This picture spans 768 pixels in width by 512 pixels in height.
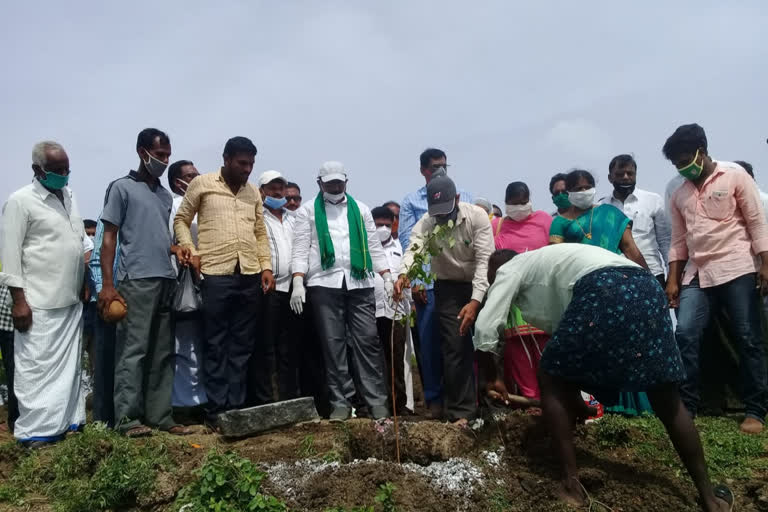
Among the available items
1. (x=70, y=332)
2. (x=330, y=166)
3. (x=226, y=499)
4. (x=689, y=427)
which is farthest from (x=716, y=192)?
(x=70, y=332)

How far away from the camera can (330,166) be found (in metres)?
5.70

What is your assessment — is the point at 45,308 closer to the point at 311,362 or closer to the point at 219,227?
the point at 219,227

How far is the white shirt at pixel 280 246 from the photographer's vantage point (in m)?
5.86

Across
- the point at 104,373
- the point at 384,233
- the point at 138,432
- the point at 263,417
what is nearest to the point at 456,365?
the point at 263,417

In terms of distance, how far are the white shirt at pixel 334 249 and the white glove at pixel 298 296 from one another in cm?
8

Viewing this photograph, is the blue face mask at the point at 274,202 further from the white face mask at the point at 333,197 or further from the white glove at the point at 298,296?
the white glove at the point at 298,296

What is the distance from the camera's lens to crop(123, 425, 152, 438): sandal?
4.54 metres

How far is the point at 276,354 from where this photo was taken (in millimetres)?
5914

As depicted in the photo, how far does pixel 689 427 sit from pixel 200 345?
3952 millimetres

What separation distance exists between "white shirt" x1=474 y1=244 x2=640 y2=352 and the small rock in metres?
1.74

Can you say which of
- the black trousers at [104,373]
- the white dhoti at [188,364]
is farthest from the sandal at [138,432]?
the white dhoti at [188,364]

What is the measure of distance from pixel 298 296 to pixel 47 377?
1932 mm

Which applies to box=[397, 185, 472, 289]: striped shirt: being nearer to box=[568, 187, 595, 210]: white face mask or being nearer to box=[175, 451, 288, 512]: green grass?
box=[568, 187, 595, 210]: white face mask

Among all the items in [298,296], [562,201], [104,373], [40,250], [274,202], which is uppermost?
[274,202]
